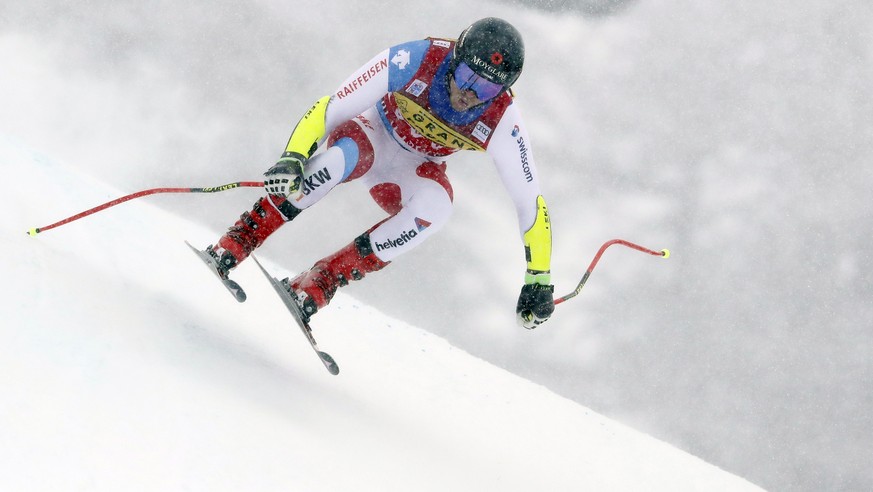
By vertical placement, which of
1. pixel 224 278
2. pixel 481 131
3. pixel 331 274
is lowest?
pixel 331 274

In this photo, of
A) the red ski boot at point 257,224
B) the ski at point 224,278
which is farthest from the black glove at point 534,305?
the ski at point 224,278

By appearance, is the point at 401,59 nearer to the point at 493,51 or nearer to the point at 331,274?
the point at 493,51

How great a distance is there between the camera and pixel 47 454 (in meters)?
2.50

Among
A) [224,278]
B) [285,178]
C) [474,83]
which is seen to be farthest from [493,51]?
[224,278]

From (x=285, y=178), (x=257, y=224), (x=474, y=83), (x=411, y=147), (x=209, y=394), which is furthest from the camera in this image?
(x=411, y=147)

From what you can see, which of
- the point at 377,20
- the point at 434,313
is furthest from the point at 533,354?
the point at 377,20

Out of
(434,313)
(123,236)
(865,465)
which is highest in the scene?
(123,236)

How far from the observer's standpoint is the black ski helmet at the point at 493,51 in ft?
14.2

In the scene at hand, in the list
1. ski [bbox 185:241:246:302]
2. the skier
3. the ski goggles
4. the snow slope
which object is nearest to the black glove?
the skier

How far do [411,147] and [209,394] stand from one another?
227cm

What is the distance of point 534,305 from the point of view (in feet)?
15.9

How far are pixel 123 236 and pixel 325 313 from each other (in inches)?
94.4

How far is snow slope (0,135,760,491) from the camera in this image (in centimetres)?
274

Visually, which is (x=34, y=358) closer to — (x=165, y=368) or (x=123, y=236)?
(x=165, y=368)
